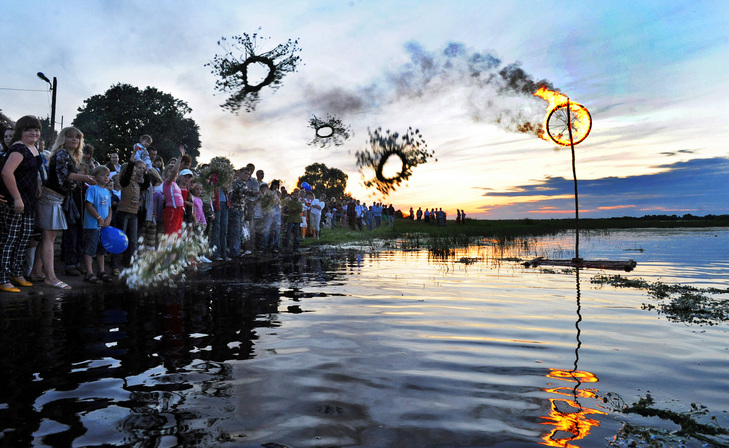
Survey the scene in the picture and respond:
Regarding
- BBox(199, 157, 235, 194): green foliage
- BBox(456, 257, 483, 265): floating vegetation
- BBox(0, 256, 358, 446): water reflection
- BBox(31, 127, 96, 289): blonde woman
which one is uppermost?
BBox(199, 157, 235, 194): green foliage

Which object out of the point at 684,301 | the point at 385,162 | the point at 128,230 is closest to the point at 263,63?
the point at 385,162

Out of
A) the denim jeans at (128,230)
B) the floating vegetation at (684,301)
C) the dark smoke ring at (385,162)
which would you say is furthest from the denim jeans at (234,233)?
the floating vegetation at (684,301)

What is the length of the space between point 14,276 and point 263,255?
8585 mm

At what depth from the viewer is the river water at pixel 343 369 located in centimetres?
273

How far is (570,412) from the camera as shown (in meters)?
3.02

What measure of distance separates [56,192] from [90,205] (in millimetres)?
752

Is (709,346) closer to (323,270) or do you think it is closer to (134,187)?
(323,270)

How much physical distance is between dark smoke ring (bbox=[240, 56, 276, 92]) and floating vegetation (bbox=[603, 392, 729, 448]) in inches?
1042

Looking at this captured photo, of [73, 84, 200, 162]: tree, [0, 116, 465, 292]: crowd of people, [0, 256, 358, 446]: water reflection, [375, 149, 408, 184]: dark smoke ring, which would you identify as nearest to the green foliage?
[0, 116, 465, 292]: crowd of people

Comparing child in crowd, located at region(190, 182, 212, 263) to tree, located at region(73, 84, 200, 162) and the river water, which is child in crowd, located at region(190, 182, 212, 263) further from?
tree, located at region(73, 84, 200, 162)

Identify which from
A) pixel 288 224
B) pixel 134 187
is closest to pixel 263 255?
pixel 288 224

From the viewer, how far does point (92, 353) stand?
4.23 m

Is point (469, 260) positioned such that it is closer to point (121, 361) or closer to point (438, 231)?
point (121, 361)

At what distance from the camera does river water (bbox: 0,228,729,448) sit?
2727mm
